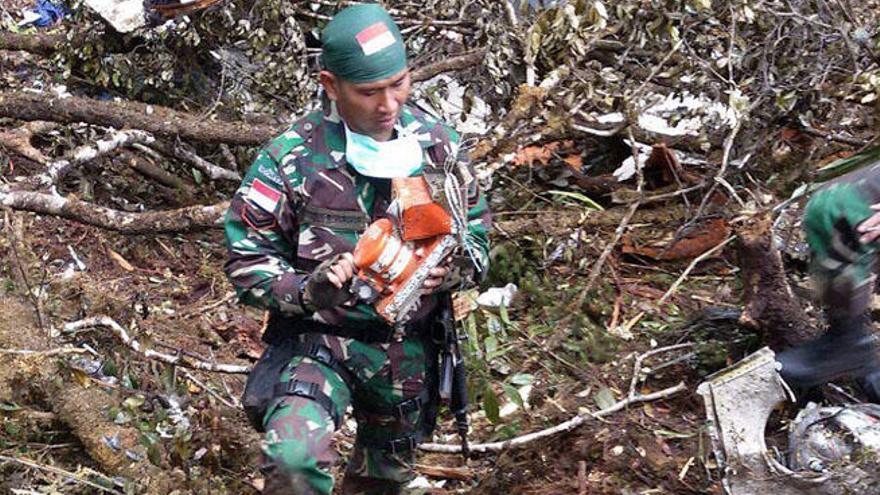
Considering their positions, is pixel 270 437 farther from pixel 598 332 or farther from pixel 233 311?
pixel 233 311

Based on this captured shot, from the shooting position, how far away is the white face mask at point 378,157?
2.97 metres

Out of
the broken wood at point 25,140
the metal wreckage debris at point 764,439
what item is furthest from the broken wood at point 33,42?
the metal wreckage debris at point 764,439

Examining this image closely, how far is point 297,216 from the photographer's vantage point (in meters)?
3.01

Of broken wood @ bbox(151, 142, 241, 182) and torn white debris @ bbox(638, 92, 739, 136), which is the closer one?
torn white debris @ bbox(638, 92, 739, 136)

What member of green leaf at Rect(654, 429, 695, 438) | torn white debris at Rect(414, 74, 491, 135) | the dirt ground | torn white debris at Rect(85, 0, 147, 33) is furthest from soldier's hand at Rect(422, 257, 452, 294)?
torn white debris at Rect(85, 0, 147, 33)

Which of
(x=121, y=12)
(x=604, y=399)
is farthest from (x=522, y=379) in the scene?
(x=121, y=12)

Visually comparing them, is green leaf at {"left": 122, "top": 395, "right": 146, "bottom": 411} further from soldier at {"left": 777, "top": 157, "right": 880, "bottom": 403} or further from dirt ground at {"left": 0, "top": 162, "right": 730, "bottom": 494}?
soldier at {"left": 777, "top": 157, "right": 880, "bottom": 403}

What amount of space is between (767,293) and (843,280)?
0.53m

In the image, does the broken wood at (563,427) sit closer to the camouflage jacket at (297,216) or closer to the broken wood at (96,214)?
the camouflage jacket at (297,216)

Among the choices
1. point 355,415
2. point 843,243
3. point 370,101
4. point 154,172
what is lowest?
point 154,172

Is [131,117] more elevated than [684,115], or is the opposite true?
[684,115]

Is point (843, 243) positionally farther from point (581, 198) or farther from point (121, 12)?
point (121, 12)

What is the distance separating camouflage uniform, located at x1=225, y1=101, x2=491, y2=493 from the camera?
2863 mm

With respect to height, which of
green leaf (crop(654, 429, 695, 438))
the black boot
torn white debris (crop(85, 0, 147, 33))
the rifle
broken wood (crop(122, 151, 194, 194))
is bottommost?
broken wood (crop(122, 151, 194, 194))
